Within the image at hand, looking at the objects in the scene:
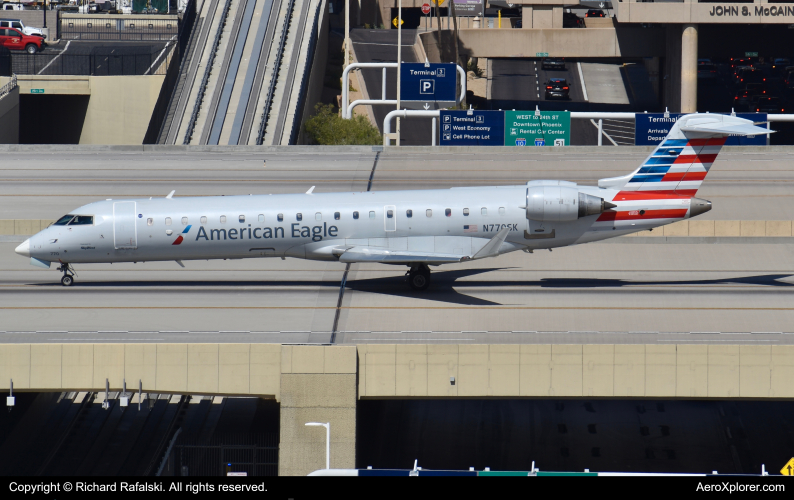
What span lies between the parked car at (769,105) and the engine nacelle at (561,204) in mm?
69415

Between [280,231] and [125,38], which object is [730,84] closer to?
[125,38]

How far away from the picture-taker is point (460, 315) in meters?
30.4

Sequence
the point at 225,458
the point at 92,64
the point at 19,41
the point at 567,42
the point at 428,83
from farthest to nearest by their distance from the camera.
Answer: the point at 567,42, the point at 19,41, the point at 92,64, the point at 428,83, the point at 225,458

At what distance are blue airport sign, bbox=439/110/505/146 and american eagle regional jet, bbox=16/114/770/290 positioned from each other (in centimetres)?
2480

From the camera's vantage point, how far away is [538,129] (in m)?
56.7

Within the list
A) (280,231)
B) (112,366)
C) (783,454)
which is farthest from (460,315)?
(783,454)

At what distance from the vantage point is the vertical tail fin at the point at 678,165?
3206cm

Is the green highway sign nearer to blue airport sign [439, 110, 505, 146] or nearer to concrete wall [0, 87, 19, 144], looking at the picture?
blue airport sign [439, 110, 505, 146]

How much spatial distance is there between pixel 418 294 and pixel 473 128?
25.6 m

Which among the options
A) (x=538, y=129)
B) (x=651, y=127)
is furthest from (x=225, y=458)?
(x=651, y=127)

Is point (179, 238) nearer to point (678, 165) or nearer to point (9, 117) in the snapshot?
point (678, 165)

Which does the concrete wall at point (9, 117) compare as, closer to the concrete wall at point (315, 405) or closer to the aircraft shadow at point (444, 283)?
the aircraft shadow at point (444, 283)

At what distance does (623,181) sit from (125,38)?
6978 centimetres

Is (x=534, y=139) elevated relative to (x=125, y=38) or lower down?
lower down
